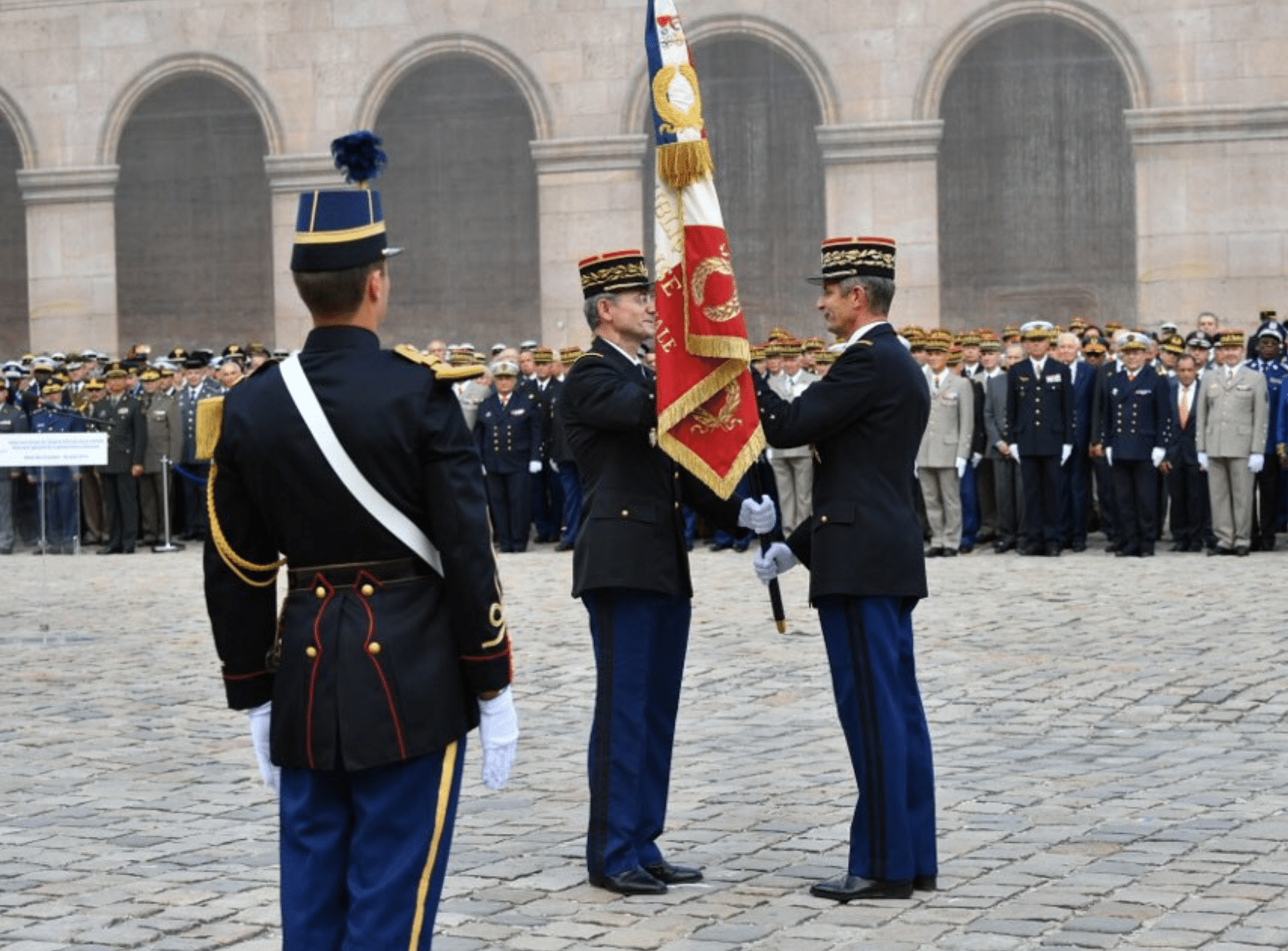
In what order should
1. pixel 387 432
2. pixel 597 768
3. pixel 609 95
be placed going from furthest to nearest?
1. pixel 609 95
2. pixel 597 768
3. pixel 387 432

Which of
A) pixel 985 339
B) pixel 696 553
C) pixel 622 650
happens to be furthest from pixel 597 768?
pixel 985 339

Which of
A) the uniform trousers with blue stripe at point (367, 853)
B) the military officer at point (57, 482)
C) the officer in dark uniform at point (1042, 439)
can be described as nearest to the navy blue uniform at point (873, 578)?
the uniform trousers with blue stripe at point (367, 853)

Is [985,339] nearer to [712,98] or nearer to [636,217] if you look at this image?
[636,217]

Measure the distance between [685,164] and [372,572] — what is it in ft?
8.98

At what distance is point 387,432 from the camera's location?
5000 mm

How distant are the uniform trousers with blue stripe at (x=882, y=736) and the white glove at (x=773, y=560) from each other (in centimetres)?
26

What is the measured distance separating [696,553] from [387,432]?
54.8 feet

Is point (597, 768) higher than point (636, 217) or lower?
lower

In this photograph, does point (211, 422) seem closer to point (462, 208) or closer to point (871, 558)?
point (871, 558)

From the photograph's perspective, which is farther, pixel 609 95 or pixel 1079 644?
pixel 609 95

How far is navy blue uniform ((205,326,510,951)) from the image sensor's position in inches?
197

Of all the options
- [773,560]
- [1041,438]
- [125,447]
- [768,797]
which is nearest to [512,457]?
[125,447]

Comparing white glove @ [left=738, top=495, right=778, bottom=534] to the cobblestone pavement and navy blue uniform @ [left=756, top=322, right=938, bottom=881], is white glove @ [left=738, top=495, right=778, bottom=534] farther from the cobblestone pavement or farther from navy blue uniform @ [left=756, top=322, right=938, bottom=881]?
the cobblestone pavement

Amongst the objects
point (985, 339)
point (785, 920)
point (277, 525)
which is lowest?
point (785, 920)
